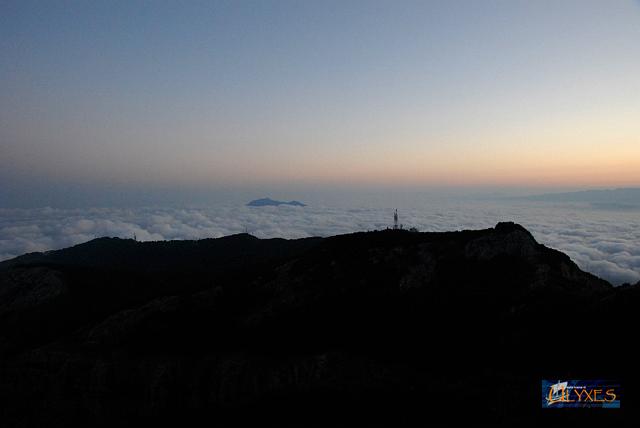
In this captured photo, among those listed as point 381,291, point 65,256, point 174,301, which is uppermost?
point 381,291

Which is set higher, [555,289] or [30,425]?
[555,289]

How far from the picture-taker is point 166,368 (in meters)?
42.6

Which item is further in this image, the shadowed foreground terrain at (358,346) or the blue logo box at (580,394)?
the shadowed foreground terrain at (358,346)

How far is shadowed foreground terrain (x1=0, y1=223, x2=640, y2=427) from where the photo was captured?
2872 cm

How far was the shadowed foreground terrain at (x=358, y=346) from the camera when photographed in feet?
94.2

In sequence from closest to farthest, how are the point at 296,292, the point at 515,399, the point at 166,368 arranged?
the point at 515,399 < the point at 166,368 < the point at 296,292

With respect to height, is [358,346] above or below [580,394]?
below

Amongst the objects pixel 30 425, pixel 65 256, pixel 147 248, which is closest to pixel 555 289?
pixel 30 425

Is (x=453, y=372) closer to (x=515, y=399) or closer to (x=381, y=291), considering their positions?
(x=515, y=399)

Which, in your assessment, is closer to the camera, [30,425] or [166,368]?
[166,368]

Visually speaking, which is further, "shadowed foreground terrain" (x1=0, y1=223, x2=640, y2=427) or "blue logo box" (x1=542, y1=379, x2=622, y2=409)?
"shadowed foreground terrain" (x1=0, y1=223, x2=640, y2=427)

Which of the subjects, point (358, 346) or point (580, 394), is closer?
point (580, 394)

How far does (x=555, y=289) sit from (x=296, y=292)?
109 ft

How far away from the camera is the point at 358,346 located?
38.7 metres
